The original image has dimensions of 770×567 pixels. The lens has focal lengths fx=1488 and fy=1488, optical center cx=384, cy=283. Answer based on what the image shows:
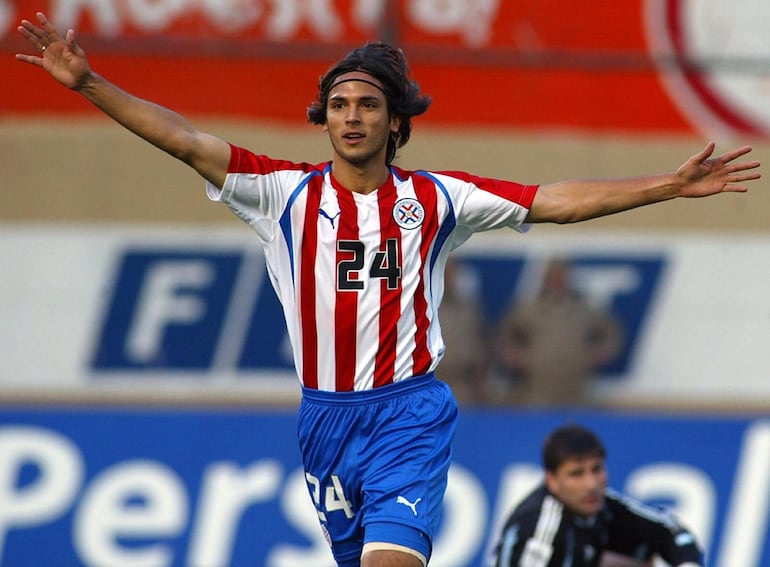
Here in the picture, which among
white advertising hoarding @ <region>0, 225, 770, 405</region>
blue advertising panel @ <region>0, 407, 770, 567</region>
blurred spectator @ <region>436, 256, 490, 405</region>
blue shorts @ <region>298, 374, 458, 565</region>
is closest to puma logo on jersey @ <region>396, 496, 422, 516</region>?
blue shorts @ <region>298, 374, 458, 565</region>

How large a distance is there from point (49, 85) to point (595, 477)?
632 cm

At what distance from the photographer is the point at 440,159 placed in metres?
11.3

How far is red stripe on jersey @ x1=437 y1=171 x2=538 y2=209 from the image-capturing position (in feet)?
16.9

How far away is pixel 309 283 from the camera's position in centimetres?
509

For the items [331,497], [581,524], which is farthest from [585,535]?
[331,497]

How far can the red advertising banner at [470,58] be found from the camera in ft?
36.6

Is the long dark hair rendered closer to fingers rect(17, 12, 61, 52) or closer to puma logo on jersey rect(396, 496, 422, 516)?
fingers rect(17, 12, 61, 52)

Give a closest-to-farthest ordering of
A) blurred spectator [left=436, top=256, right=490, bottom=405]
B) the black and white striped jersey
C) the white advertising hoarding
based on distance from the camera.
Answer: the black and white striped jersey
blurred spectator [left=436, top=256, right=490, bottom=405]
the white advertising hoarding

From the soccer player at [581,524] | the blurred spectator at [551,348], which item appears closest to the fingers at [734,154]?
the soccer player at [581,524]

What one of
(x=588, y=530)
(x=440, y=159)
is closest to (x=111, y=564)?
(x=588, y=530)

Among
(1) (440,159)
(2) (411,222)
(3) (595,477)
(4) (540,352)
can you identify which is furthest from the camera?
(1) (440,159)

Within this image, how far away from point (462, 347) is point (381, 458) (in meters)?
5.37

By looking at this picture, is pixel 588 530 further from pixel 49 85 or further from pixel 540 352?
pixel 49 85

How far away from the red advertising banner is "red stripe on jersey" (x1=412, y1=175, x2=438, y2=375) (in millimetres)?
6067
